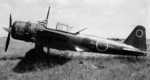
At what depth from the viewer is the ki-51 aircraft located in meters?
6.98

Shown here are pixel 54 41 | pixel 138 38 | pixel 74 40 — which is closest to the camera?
pixel 54 41

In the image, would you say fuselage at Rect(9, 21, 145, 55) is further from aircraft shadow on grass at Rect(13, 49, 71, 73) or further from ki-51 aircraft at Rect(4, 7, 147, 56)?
Answer: aircraft shadow on grass at Rect(13, 49, 71, 73)

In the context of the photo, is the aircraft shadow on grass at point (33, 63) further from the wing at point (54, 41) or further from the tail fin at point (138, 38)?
the tail fin at point (138, 38)

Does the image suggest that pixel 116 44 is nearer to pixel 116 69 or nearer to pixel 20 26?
pixel 116 69

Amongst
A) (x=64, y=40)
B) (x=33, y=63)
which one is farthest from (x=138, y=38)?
(x=33, y=63)

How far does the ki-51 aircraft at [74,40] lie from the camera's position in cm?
698

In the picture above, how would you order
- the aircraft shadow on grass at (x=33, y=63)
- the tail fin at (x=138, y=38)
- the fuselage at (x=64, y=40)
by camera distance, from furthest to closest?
the tail fin at (x=138, y=38), the fuselage at (x=64, y=40), the aircraft shadow on grass at (x=33, y=63)

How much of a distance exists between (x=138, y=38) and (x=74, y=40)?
153 inches

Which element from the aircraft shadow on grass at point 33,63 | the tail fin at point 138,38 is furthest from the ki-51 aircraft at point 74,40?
the aircraft shadow on grass at point 33,63

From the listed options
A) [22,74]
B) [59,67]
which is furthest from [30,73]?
[59,67]

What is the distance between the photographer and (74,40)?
306 inches

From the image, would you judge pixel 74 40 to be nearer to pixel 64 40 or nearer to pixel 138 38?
pixel 64 40

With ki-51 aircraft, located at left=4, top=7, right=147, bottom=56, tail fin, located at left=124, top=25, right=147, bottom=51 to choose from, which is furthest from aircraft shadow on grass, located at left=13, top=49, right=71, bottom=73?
tail fin, located at left=124, top=25, right=147, bottom=51

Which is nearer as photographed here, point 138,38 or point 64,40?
point 64,40
